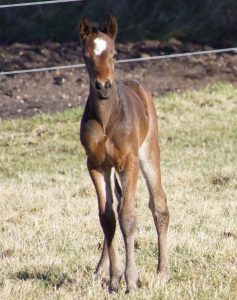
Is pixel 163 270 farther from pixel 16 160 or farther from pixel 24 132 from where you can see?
pixel 24 132

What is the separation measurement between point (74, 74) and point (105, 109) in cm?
1138

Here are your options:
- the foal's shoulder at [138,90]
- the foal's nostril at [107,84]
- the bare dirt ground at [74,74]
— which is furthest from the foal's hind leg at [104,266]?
the bare dirt ground at [74,74]

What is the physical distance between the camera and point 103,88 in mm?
6301

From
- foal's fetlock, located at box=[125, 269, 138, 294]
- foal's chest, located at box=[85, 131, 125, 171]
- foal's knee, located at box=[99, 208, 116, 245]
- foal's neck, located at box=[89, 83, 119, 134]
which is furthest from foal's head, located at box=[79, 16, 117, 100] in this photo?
foal's fetlock, located at box=[125, 269, 138, 294]

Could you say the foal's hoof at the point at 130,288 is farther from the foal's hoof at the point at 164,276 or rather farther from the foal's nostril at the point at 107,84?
the foal's nostril at the point at 107,84

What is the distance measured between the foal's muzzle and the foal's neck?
0.29 m

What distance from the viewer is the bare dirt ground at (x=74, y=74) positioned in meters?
17.2

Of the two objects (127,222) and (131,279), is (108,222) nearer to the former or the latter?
(127,222)

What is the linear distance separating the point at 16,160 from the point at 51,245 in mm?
6099

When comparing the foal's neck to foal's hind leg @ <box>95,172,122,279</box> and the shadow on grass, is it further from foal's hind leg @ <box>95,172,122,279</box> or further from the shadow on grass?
the shadow on grass

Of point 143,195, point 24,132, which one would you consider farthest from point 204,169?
point 24,132

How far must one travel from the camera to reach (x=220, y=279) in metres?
6.96

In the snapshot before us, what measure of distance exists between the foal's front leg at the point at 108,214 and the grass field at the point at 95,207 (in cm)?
15

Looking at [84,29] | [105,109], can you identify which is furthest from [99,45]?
[105,109]
